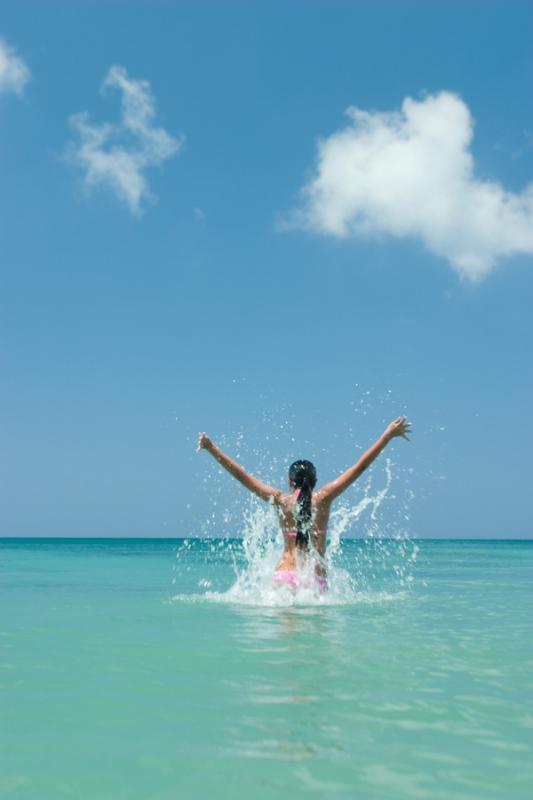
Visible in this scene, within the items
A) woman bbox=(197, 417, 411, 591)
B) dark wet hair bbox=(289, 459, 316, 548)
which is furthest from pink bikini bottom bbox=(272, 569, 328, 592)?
dark wet hair bbox=(289, 459, 316, 548)

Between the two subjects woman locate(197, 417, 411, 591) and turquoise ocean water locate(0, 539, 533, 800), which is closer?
turquoise ocean water locate(0, 539, 533, 800)

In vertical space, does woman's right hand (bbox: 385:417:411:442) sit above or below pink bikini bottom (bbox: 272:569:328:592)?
above

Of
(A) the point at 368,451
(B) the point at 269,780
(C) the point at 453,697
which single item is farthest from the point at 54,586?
(B) the point at 269,780

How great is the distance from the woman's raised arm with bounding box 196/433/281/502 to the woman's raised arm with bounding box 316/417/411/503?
1.79 feet

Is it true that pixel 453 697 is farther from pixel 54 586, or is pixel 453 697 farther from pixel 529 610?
pixel 54 586

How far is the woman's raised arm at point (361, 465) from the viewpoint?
29.0 feet

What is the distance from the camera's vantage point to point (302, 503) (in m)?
9.20

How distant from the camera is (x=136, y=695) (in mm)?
5031

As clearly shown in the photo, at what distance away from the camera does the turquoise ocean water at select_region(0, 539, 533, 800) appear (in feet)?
11.5

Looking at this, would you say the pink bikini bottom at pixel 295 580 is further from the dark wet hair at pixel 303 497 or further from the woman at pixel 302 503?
the dark wet hair at pixel 303 497

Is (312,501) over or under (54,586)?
over

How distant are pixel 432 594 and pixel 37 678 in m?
8.53

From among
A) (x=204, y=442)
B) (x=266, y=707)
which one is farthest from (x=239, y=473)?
(x=266, y=707)

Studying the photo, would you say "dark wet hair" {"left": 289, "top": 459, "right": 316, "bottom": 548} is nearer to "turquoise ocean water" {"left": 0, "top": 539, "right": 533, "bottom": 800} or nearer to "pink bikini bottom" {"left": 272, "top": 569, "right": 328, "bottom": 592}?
"pink bikini bottom" {"left": 272, "top": 569, "right": 328, "bottom": 592}
